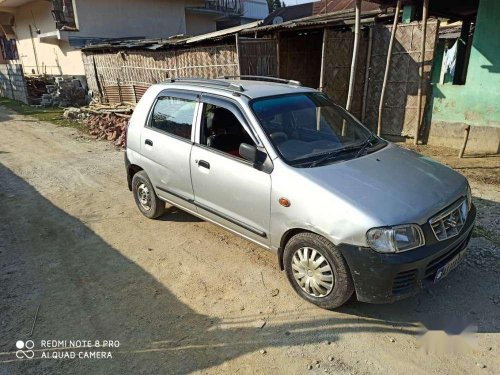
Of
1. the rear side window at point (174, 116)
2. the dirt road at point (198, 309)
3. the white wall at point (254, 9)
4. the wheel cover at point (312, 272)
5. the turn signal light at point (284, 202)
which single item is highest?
the white wall at point (254, 9)

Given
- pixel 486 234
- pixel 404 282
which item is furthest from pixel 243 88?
pixel 486 234

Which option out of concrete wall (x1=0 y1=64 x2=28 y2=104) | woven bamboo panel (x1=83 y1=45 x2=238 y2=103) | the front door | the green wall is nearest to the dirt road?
the front door

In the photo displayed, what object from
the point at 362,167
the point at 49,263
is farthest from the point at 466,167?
the point at 49,263

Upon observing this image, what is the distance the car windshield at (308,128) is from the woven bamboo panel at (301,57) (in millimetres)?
6733

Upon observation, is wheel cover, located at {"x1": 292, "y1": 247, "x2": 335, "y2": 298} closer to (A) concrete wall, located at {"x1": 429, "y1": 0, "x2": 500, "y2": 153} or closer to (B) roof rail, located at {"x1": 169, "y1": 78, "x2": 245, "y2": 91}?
(B) roof rail, located at {"x1": 169, "y1": 78, "x2": 245, "y2": 91}

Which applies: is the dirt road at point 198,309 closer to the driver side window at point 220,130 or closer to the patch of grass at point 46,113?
the driver side window at point 220,130

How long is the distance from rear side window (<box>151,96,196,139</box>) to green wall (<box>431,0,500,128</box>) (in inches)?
239

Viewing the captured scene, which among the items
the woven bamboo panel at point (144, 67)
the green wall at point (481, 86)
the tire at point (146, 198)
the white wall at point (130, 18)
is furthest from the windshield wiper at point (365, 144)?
the white wall at point (130, 18)

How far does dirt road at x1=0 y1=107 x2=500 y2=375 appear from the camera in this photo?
2.69 m

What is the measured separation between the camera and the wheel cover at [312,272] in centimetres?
301

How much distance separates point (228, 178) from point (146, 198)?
1.88 metres

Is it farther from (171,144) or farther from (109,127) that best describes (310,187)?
(109,127)

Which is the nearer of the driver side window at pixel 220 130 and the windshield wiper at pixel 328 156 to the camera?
the windshield wiper at pixel 328 156

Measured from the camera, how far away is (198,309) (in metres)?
3.25
